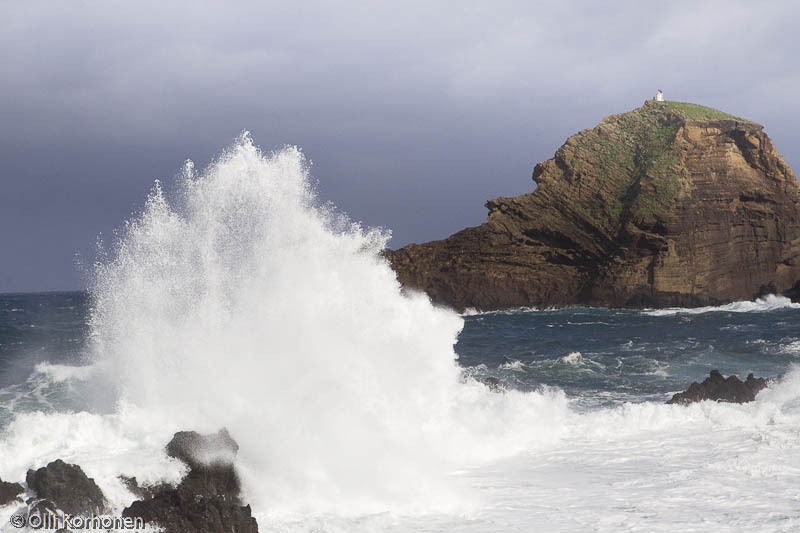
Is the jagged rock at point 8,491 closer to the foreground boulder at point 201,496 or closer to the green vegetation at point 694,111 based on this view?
the foreground boulder at point 201,496

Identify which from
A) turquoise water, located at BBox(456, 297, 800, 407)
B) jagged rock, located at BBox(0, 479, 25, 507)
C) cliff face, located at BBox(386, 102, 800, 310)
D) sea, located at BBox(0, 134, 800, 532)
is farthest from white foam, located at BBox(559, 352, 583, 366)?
cliff face, located at BBox(386, 102, 800, 310)

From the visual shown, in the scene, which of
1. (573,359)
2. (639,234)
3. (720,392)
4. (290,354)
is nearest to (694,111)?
(639,234)

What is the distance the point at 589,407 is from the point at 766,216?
39.6 metres

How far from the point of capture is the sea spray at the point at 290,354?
9.04m

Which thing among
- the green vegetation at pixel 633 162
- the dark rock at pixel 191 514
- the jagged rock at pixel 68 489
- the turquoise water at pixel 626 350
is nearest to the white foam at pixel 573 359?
the turquoise water at pixel 626 350

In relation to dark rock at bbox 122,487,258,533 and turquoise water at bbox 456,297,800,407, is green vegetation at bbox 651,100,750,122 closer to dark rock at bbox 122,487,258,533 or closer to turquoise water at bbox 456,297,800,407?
turquoise water at bbox 456,297,800,407

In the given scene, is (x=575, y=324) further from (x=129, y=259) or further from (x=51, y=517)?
(x=51, y=517)

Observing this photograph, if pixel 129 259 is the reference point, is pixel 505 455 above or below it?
below

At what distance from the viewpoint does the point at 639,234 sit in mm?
48281

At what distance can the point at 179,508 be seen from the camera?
7074mm

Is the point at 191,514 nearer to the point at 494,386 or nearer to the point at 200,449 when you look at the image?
the point at 200,449

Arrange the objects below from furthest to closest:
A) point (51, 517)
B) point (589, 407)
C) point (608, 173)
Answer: point (608, 173), point (589, 407), point (51, 517)

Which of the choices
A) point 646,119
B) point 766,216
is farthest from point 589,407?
point 646,119

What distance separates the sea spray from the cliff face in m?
35.8
